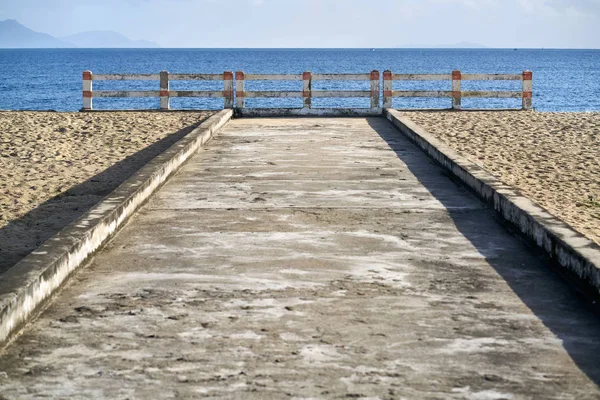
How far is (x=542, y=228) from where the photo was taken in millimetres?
7055

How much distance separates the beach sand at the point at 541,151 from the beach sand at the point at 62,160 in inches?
207

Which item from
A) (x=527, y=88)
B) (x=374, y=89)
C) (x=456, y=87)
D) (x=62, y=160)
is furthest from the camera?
(x=527, y=88)

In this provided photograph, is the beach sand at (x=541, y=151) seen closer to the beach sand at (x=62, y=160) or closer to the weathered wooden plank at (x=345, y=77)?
the weathered wooden plank at (x=345, y=77)

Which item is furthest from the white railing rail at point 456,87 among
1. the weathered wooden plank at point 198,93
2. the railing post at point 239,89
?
the weathered wooden plank at point 198,93

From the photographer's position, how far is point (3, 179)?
43.4 feet

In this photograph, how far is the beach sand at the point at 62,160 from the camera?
32.9ft

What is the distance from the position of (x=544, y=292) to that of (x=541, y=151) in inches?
411

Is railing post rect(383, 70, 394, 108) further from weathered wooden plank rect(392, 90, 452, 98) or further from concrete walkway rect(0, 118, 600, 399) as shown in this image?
concrete walkway rect(0, 118, 600, 399)

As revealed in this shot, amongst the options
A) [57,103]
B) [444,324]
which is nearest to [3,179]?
[444,324]

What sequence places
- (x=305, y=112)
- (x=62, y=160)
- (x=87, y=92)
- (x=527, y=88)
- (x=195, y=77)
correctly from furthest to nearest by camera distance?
(x=87, y=92) → (x=195, y=77) → (x=527, y=88) → (x=305, y=112) → (x=62, y=160)

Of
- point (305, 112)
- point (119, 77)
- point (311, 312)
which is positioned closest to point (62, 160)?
point (305, 112)

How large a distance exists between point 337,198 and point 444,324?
4.30 m

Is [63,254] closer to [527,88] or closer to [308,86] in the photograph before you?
[308,86]

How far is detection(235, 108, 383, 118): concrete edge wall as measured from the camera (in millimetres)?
22438
